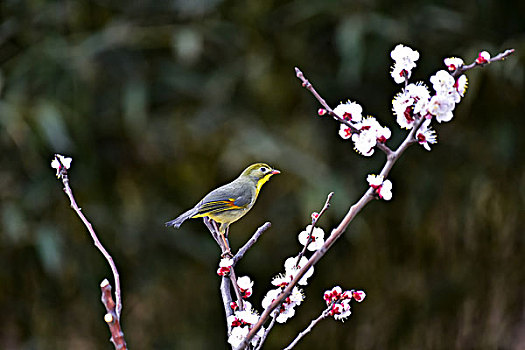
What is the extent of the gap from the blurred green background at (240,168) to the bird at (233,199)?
127 cm

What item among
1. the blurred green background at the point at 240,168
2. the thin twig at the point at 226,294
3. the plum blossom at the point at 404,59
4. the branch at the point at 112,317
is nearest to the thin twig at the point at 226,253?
the thin twig at the point at 226,294

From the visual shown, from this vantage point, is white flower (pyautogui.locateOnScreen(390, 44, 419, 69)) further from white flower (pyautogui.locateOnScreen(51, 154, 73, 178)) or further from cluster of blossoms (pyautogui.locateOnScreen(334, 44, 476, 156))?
white flower (pyautogui.locateOnScreen(51, 154, 73, 178))

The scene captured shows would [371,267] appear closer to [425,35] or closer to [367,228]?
[367,228]

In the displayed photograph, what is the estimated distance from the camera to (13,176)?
2020 millimetres

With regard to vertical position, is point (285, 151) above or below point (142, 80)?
below

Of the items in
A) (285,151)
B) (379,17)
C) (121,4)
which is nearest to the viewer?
(285,151)

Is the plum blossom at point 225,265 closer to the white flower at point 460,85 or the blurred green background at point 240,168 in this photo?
the white flower at point 460,85

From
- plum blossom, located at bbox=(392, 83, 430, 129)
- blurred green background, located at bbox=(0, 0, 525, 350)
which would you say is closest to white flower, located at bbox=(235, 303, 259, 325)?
plum blossom, located at bbox=(392, 83, 430, 129)

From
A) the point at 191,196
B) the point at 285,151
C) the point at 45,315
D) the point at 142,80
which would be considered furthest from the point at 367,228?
the point at 45,315

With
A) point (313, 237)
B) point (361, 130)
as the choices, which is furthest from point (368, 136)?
point (313, 237)

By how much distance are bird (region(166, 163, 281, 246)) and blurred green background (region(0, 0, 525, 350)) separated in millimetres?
1269

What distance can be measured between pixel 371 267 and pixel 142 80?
93 cm

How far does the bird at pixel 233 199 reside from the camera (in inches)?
23.0

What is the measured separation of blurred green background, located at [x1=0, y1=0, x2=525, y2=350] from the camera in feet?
6.42
